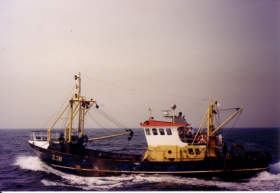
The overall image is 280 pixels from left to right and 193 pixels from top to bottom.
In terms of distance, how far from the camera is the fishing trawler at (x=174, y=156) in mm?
13469

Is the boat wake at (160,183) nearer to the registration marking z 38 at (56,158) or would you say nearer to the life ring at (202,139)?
the registration marking z 38 at (56,158)

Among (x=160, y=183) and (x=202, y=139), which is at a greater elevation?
(x=202, y=139)

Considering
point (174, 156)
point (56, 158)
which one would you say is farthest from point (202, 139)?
point (56, 158)

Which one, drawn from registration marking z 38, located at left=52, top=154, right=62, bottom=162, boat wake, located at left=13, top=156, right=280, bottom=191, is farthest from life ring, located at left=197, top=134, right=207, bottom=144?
registration marking z 38, located at left=52, top=154, right=62, bottom=162

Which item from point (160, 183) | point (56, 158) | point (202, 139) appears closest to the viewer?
point (160, 183)

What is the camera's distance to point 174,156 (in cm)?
1415

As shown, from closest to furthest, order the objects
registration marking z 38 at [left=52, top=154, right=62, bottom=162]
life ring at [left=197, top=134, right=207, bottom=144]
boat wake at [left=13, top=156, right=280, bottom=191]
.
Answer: boat wake at [left=13, top=156, right=280, bottom=191] < life ring at [left=197, top=134, right=207, bottom=144] < registration marking z 38 at [left=52, top=154, right=62, bottom=162]

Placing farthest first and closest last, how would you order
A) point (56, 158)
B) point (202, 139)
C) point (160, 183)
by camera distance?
1. point (56, 158)
2. point (202, 139)
3. point (160, 183)

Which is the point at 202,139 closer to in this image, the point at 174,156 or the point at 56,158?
the point at 174,156

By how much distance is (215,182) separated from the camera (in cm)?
1310

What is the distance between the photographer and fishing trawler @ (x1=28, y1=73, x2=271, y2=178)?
13.5 meters

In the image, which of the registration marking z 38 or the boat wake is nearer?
the boat wake


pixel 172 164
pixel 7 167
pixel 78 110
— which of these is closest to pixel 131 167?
pixel 172 164

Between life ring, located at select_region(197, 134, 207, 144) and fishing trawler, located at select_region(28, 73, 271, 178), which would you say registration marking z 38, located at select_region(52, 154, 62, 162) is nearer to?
fishing trawler, located at select_region(28, 73, 271, 178)
